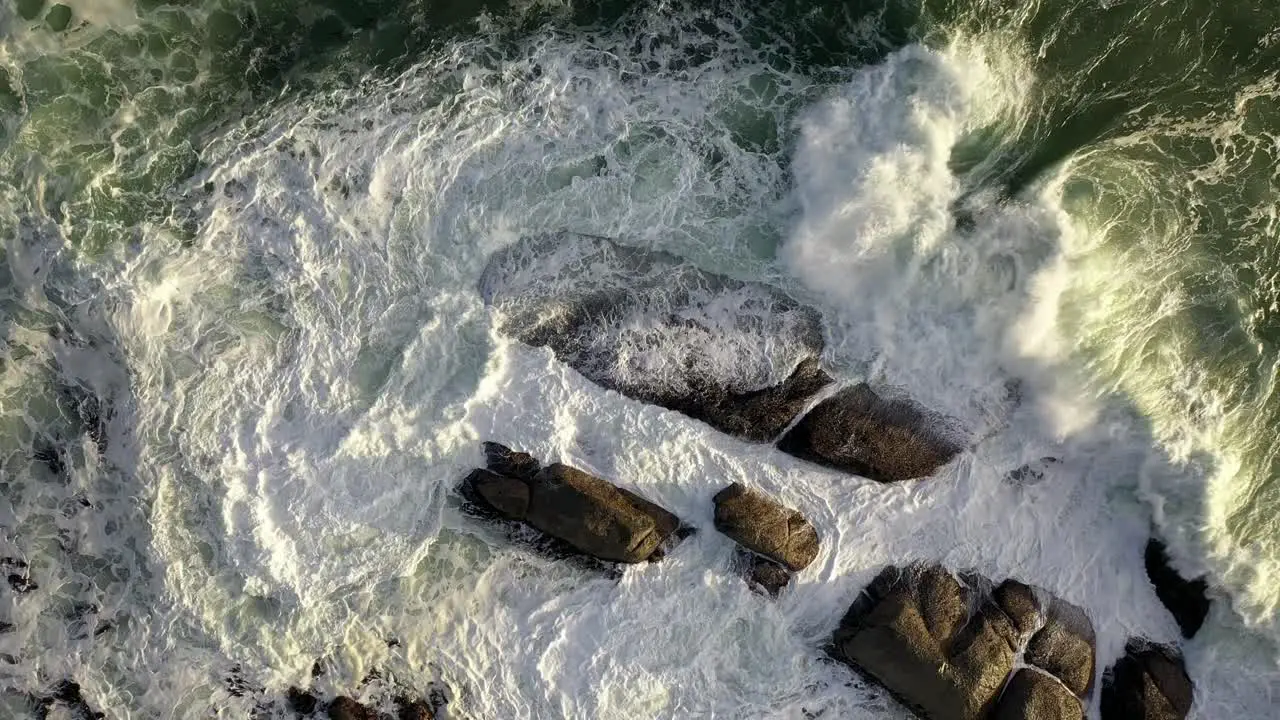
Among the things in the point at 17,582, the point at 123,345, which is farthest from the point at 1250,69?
the point at 17,582

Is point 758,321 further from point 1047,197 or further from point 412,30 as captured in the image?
point 412,30

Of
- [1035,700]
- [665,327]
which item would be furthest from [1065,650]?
[665,327]

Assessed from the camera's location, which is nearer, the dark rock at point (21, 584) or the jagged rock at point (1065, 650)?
the jagged rock at point (1065, 650)

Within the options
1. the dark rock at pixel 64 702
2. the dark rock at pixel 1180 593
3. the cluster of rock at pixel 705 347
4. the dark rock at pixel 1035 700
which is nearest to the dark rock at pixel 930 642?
the dark rock at pixel 1035 700

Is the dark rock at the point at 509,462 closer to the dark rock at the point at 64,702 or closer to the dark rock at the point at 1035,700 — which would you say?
the dark rock at the point at 64,702

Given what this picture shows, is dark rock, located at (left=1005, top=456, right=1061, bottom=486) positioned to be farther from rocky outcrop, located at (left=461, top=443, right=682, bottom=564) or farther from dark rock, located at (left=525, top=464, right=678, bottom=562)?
dark rock, located at (left=525, top=464, right=678, bottom=562)

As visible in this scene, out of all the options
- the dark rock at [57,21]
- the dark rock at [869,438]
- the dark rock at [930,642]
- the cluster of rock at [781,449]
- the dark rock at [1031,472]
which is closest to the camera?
the dark rock at [930,642]

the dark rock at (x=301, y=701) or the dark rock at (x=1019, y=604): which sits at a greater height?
the dark rock at (x=1019, y=604)
